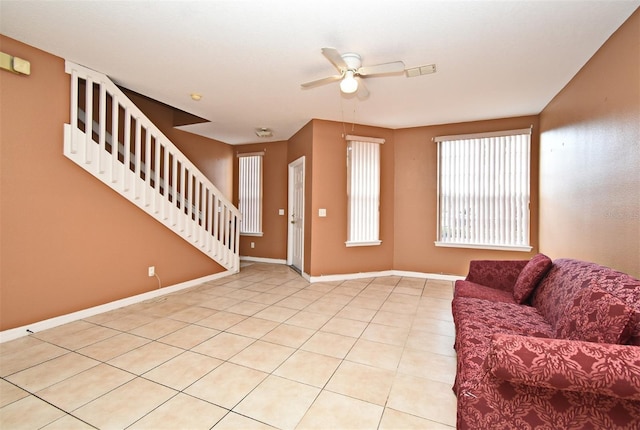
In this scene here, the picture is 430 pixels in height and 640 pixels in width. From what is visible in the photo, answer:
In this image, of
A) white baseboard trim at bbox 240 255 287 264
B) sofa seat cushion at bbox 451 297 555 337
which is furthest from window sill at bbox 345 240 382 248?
sofa seat cushion at bbox 451 297 555 337

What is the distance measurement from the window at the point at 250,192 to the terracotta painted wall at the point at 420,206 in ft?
9.93

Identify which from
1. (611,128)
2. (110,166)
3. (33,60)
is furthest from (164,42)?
(611,128)

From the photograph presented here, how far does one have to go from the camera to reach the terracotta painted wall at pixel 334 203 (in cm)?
472

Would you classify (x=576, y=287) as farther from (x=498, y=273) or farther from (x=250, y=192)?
(x=250, y=192)

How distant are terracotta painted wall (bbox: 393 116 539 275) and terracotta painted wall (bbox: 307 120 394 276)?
300mm

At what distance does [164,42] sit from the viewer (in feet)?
8.30

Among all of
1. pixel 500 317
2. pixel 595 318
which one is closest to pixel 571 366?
pixel 595 318

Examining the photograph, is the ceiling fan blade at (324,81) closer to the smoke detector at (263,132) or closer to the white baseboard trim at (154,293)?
the smoke detector at (263,132)

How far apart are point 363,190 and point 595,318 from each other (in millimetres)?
3766

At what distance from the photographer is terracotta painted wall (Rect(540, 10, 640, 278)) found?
6.79 ft

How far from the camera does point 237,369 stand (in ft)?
7.02

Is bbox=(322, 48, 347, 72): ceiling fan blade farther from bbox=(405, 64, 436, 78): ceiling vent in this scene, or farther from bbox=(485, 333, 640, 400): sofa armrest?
bbox=(485, 333, 640, 400): sofa armrest

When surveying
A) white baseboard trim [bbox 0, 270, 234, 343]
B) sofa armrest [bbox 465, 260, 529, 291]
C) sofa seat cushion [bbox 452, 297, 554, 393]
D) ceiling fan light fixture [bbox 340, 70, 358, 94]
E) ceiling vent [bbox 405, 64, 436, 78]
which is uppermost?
ceiling vent [bbox 405, 64, 436, 78]

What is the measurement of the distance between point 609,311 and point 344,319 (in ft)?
7.31
